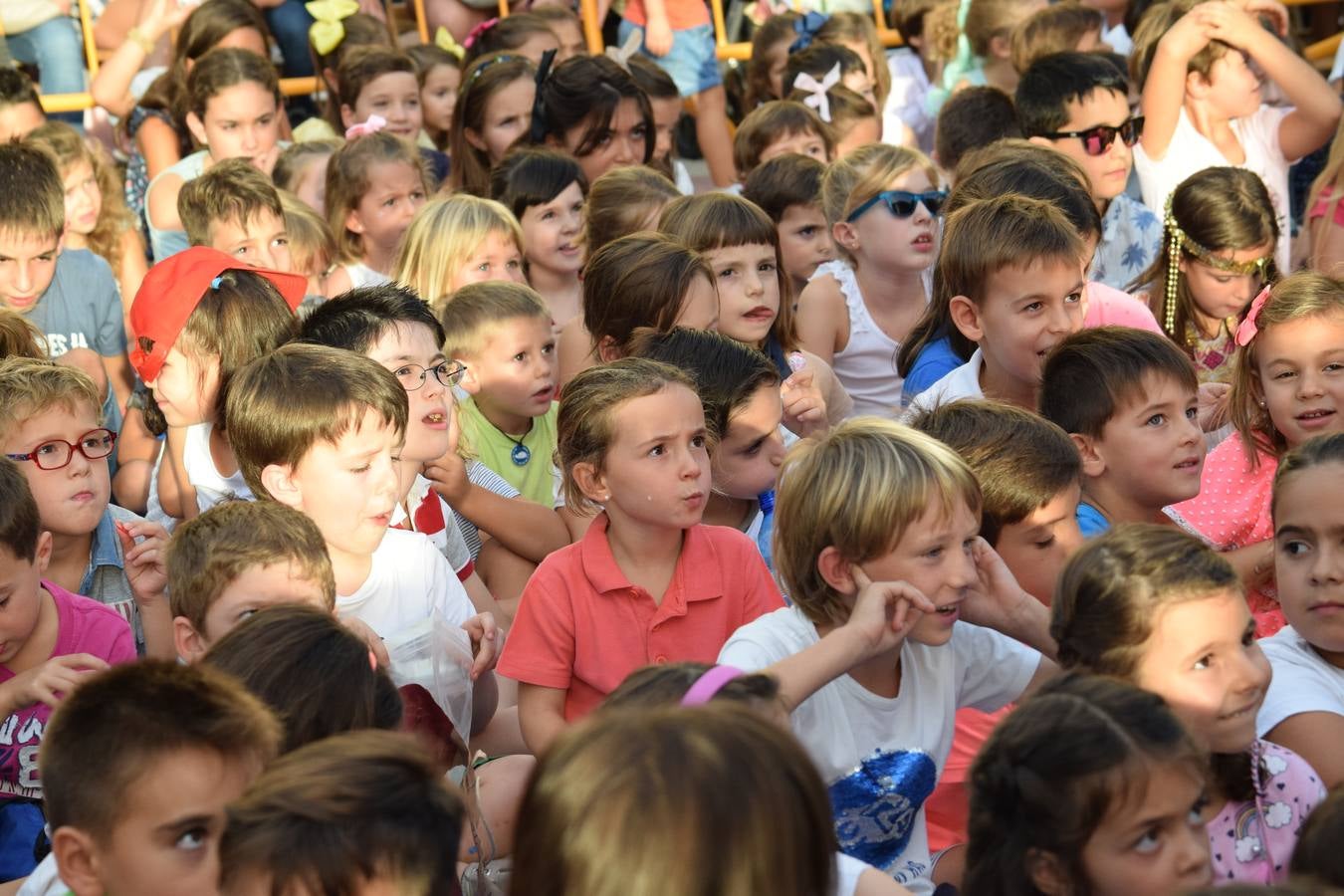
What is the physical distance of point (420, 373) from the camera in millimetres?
4012

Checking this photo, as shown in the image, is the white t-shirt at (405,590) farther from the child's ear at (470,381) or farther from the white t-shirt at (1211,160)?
the white t-shirt at (1211,160)

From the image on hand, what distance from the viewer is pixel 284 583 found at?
9.91 feet

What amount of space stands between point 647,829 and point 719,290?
11.6 ft

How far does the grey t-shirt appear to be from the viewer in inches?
214

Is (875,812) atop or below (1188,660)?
below

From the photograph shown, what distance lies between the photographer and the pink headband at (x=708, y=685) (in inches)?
84.5

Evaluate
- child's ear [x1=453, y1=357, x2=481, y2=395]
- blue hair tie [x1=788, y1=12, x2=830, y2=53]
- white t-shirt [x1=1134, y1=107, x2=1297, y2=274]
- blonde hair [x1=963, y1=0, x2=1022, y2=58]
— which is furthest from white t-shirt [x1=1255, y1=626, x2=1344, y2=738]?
blue hair tie [x1=788, y1=12, x2=830, y2=53]

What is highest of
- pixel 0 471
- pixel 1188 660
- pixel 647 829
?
pixel 647 829

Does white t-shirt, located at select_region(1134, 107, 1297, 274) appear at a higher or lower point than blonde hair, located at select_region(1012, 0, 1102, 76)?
lower

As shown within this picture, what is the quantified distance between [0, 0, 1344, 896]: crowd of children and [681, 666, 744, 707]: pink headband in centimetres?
1

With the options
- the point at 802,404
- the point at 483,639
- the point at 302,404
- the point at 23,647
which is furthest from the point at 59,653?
the point at 802,404

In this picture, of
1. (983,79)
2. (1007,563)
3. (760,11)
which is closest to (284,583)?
(1007,563)

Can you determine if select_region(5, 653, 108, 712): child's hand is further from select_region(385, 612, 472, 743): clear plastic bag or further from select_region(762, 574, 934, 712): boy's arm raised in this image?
select_region(762, 574, 934, 712): boy's arm raised

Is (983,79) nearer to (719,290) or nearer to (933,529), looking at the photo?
(719,290)
